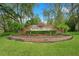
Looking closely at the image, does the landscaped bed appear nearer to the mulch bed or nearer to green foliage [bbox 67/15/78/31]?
the mulch bed

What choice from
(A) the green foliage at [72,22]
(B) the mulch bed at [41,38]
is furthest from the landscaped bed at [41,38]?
(A) the green foliage at [72,22]

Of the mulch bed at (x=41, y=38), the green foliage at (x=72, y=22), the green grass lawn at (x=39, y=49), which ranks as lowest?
the green grass lawn at (x=39, y=49)

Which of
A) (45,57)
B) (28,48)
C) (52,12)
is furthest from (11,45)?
(52,12)

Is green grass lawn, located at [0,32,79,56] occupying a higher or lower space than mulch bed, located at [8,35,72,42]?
lower

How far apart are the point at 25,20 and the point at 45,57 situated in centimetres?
44

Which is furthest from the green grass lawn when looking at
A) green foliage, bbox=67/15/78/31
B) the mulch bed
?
green foliage, bbox=67/15/78/31

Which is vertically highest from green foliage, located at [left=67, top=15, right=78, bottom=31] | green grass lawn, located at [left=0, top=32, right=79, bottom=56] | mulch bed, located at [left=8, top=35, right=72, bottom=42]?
green foliage, located at [left=67, top=15, right=78, bottom=31]

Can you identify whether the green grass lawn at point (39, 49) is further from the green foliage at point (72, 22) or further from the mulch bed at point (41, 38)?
the green foliage at point (72, 22)

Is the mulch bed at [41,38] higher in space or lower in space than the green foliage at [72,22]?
lower

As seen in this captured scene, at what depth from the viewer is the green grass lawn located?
9.05 feet

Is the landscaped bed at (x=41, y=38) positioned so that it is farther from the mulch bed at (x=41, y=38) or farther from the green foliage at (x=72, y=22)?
the green foliage at (x=72, y=22)

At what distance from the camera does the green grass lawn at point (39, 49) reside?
276cm

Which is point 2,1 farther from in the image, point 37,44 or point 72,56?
point 72,56

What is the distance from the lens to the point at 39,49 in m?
2.76
